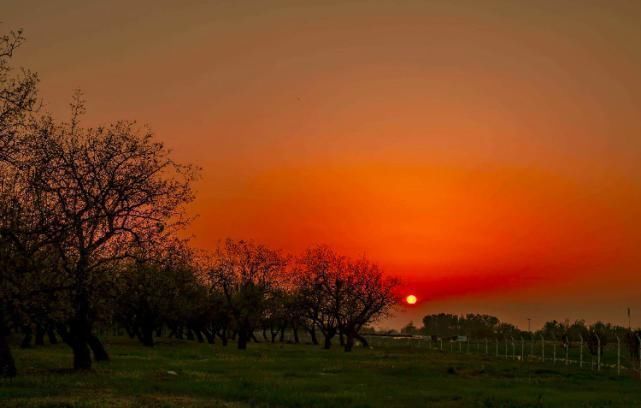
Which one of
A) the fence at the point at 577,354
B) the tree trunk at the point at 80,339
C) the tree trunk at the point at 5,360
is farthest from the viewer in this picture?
the fence at the point at 577,354

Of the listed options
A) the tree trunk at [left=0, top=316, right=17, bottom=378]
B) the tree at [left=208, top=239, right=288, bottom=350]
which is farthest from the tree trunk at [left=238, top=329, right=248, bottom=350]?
the tree trunk at [left=0, top=316, right=17, bottom=378]

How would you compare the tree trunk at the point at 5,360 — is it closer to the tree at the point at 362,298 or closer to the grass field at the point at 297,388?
the grass field at the point at 297,388

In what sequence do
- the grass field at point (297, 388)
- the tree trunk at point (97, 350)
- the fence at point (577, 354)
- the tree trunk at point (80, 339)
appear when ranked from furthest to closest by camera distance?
the fence at point (577, 354)
the tree trunk at point (97, 350)
the tree trunk at point (80, 339)
the grass field at point (297, 388)

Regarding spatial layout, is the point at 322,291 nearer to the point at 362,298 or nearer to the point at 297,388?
the point at 362,298

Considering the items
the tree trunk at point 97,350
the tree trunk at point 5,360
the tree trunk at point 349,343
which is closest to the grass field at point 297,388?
the tree trunk at point 5,360

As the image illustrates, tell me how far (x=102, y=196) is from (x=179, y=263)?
744 centimetres

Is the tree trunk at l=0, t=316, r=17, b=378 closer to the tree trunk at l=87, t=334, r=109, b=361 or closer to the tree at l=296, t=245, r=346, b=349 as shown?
the tree trunk at l=87, t=334, r=109, b=361

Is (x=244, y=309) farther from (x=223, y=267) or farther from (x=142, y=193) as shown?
(x=142, y=193)

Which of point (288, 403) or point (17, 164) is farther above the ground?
point (17, 164)

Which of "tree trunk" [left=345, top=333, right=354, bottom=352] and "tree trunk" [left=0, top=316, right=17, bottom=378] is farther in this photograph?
"tree trunk" [left=345, top=333, right=354, bottom=352]

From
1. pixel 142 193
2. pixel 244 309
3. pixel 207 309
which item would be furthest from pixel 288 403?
pixel 207 309

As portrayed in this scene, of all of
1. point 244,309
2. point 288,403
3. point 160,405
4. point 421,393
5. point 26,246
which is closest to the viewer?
point 160,405

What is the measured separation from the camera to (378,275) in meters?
134

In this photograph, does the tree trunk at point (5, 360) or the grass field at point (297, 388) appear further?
the tree trunk at point (5, 360)
